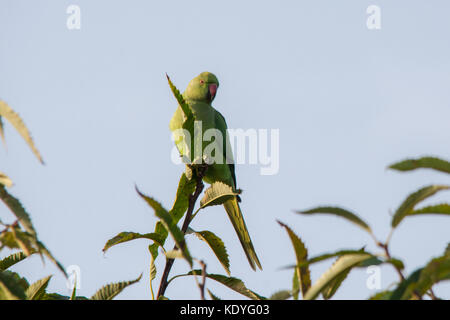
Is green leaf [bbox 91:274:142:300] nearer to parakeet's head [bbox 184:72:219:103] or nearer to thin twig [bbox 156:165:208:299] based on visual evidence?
thin twig [bbox 156:165:208:299]

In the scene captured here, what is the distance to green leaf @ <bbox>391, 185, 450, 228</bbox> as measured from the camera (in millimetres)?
1147

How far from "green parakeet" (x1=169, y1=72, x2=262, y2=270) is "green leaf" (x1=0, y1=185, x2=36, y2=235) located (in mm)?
2299

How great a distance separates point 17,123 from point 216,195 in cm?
101

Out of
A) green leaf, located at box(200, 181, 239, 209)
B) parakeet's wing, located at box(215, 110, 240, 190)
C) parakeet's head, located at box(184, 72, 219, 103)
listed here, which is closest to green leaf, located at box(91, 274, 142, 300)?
green leaf, located at box(200, 181, 239, 209)

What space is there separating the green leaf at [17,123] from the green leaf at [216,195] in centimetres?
98

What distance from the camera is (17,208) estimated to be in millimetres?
1225

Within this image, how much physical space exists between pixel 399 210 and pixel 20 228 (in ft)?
2.75

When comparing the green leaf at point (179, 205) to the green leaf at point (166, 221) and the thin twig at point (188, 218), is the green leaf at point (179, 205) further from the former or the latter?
the green leaf at point (166, 221)

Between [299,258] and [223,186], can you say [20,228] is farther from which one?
[223,186]

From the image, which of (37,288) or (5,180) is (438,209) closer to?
(5,180)

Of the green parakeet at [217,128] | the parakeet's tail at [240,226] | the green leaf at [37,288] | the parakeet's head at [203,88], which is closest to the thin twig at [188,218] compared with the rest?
the green leaf at [37,288]

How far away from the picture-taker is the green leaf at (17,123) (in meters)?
1.05

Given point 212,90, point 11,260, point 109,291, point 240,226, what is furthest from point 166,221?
point 212,90
